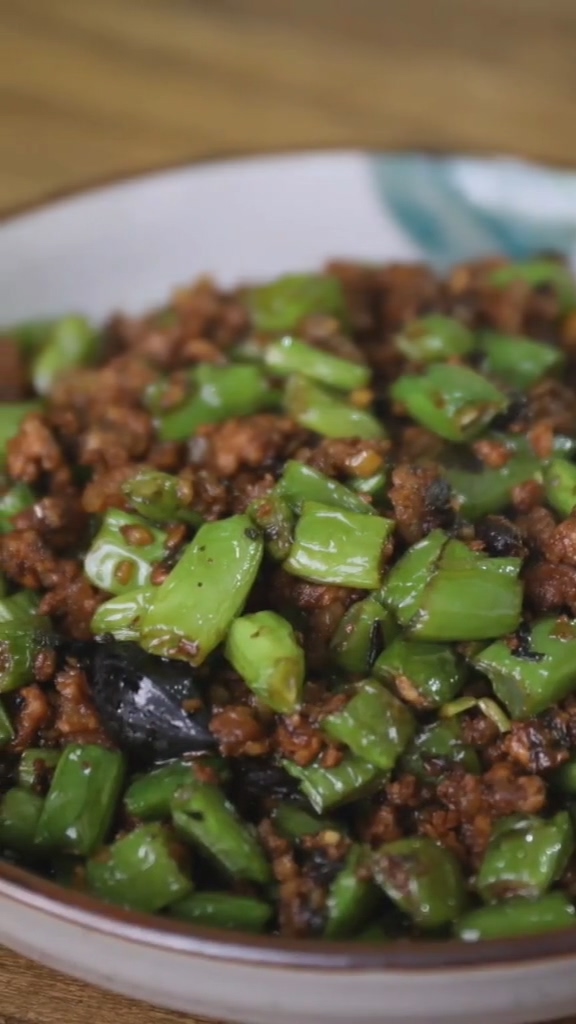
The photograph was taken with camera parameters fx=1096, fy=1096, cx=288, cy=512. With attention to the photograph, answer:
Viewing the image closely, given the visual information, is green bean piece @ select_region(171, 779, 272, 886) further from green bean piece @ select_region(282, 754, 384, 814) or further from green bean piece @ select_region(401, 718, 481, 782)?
green bean piece @ select_region(401, 718, 481, 782)

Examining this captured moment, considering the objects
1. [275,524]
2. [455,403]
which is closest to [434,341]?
[455,403]

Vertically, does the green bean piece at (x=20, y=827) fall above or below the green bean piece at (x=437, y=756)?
below

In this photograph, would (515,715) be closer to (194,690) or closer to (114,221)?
(194,690)

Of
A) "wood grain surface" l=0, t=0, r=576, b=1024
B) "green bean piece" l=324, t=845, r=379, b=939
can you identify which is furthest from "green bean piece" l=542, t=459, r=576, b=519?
"wood grain surface" l=0, t=0, r=576, b=1024

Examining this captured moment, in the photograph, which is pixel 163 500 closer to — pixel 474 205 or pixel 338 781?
pixel 338 781

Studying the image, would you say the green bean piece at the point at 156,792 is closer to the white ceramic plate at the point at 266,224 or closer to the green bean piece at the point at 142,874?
the green bean piece at the point at 142,874

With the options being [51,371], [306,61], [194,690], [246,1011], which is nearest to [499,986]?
[246,1011]

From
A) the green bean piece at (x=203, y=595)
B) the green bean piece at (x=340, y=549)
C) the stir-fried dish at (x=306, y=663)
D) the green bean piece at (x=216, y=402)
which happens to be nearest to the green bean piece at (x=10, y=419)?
the stir-fried dish at (x=306, y=663)
